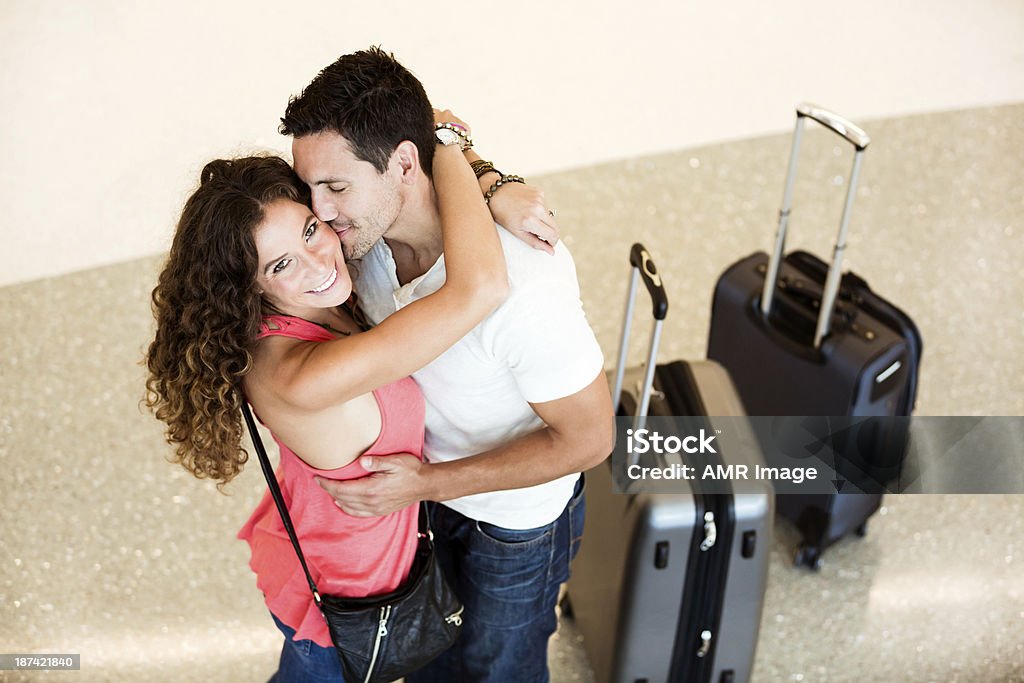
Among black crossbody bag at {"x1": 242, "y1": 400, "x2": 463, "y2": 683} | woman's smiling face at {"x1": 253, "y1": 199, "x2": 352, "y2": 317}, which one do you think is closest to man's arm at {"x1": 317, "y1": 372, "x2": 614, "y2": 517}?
black crossbody bag at {"x1": 242, "y1": 400, "x2": 463, "y2": 683}

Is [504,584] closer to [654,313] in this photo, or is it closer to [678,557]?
[678,557]

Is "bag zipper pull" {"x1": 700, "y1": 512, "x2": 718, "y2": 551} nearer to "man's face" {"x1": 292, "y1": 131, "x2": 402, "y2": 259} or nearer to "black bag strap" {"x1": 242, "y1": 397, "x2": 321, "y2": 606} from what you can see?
"black bag strap" {"x1": 242, "y1": 397, "x2": 321, "y2": 606}

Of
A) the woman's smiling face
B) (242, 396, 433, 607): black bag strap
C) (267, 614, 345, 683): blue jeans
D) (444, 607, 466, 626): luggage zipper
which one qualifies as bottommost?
(267, 614, 345, 683): blue jeans

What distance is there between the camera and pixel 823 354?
2.40m

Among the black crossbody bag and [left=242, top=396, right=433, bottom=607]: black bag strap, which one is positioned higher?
[left=242, top=396, right=433, bottom=607]: black bag strap

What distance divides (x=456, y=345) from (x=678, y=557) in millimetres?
739

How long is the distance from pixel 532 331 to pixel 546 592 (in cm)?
66

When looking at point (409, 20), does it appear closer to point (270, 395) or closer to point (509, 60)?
point (509, 60)

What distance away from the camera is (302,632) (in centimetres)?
173

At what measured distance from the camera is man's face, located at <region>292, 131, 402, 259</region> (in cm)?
151

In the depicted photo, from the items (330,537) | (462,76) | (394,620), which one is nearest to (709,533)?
(394,620)

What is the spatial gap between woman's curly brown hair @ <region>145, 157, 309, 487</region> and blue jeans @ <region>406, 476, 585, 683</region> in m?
0.52

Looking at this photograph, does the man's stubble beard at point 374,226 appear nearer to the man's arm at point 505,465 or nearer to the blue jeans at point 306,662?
the man's arm at point 505,465

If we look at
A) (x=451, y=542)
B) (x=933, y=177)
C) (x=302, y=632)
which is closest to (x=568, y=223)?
(x=933, y=177)
